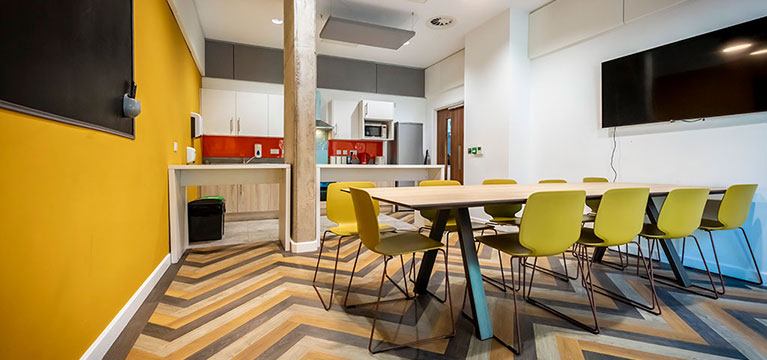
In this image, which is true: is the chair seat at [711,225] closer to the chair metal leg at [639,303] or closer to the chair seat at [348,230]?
the chair metal leg at [639,303]

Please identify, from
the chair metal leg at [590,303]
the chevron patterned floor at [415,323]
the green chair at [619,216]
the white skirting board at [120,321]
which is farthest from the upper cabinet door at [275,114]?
the green chair at [619,216]

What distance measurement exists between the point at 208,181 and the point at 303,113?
1207 millimetres

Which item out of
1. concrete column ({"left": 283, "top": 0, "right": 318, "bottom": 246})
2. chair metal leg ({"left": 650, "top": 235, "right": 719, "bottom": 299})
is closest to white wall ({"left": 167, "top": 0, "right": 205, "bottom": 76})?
concrete column ({"left": 283, "top": 0, "right": 318, "bottom": 246})

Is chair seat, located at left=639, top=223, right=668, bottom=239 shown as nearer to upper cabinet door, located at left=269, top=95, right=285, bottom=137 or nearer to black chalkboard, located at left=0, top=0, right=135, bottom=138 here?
black chalkboard, located at left=0, top=0, right=135, bottom=138

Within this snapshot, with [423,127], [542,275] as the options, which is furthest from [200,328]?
[423,127]

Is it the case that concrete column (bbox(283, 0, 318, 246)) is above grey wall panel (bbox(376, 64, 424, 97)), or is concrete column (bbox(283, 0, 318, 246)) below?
below

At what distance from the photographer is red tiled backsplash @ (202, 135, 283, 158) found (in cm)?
583

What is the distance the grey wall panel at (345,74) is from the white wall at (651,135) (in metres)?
3.29

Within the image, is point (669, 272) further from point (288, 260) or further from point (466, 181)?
point (288, 260)

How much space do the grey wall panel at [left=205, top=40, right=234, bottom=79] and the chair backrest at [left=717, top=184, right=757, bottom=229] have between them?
655 cm

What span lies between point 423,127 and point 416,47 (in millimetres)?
1818

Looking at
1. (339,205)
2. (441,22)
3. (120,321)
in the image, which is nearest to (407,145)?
(441,22)

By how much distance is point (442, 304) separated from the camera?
85.9 inches

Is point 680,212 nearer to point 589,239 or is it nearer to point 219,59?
point 589,239
